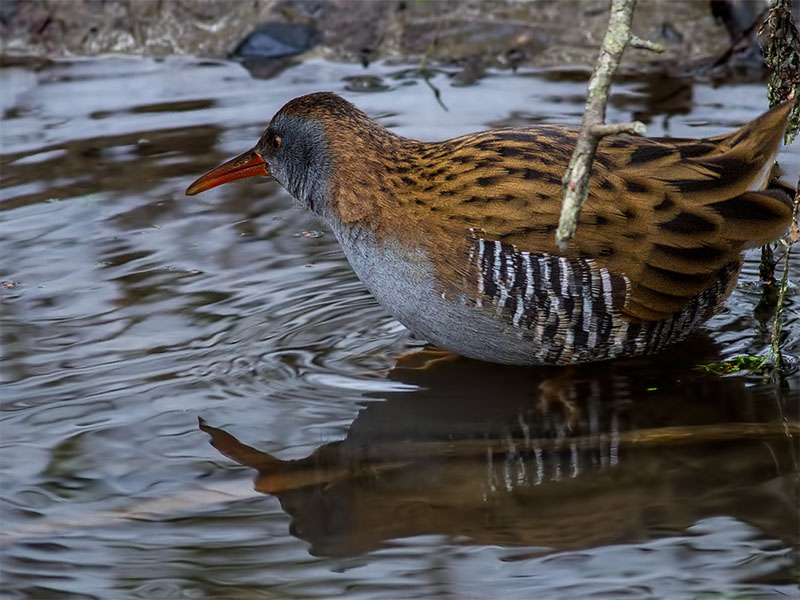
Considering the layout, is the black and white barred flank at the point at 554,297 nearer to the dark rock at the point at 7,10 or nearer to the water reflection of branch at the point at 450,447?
the water reflection of branch at the point at 450,447

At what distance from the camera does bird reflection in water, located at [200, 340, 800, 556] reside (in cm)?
341

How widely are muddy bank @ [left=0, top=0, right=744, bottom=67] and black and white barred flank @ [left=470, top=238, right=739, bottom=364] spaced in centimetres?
340

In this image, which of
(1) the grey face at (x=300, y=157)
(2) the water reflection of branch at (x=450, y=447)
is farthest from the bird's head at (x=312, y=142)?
(2) the water reflection of branch at (x=450, y=447)

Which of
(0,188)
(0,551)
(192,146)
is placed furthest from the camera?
(192,146)

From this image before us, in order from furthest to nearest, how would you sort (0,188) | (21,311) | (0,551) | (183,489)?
(0,188)
(21,311)
(183,489)
(0,551)

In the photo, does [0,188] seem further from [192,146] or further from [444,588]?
[444,588]

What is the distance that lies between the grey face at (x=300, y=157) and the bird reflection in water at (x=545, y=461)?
723mm

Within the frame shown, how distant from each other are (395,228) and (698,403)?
1178mm

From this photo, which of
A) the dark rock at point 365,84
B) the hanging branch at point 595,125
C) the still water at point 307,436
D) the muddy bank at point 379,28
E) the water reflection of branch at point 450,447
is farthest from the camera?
the muddy bank at point 379,28

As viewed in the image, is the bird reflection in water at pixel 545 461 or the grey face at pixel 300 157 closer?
the bird reflection in water at pixel 545 461

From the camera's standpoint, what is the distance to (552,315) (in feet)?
12.7

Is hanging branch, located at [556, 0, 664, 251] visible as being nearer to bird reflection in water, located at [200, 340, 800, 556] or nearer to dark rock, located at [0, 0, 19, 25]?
bird reflection in water, located at [200, 340, 800, 556]

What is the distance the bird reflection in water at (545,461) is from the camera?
11.2ft

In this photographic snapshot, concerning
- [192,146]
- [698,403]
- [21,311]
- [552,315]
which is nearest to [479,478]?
[552,315]
